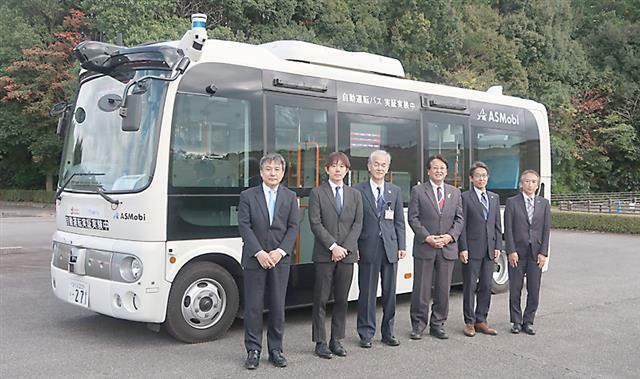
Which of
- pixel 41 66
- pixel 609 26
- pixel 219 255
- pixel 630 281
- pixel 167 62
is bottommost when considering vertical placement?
pixel 630 281

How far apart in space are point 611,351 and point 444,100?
13.3 ft

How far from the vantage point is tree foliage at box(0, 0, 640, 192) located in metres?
30.3

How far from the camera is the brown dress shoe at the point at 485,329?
689 centimetres

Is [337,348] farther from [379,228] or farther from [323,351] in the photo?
[379,228]

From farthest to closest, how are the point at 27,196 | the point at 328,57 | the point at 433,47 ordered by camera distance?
the point at 27,196
the point at 433,47
the point at 328,57

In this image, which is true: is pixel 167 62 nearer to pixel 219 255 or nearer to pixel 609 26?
pixel 219 255

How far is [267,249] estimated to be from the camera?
540 centimetres

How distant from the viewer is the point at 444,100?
8.71 m

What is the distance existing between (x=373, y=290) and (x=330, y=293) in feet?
1.68

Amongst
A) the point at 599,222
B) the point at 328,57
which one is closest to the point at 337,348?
the point at 328,57

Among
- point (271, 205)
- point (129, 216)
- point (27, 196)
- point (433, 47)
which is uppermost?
point (433, 47)

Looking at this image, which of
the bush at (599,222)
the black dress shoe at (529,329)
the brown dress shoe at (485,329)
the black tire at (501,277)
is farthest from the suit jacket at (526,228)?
the bush at (599,222)

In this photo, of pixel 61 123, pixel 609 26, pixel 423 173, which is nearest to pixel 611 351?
pixel 423 173

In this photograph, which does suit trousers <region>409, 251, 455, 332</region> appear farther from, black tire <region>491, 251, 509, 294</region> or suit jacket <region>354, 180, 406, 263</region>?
black tire <region>491, 251, 509, 294</region>
